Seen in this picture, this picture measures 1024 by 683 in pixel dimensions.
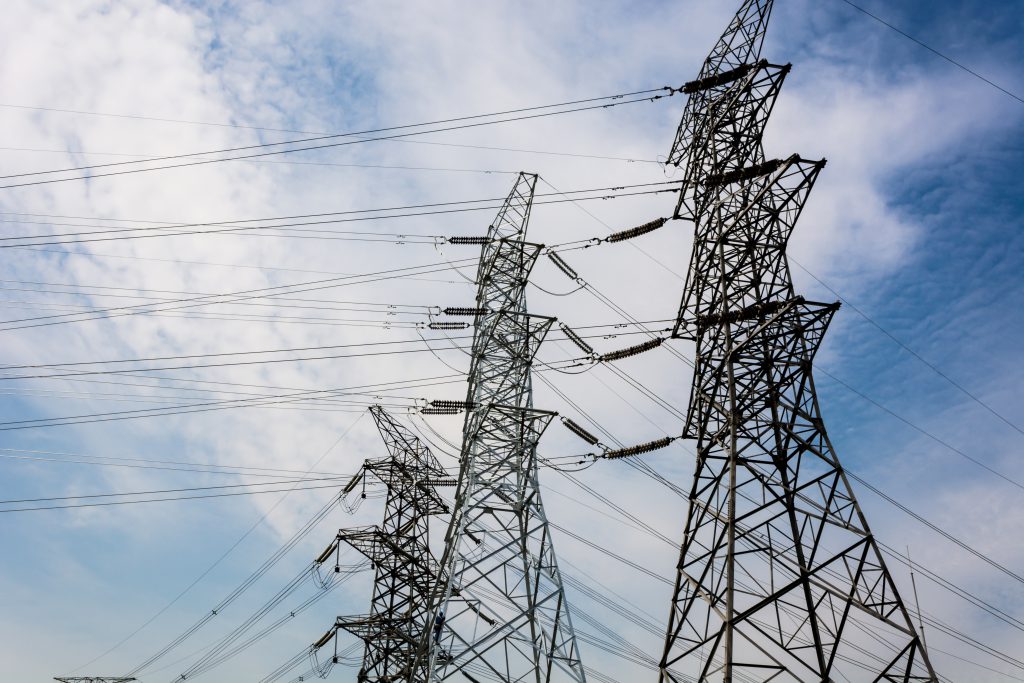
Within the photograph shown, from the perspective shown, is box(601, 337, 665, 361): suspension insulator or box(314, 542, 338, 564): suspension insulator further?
box(314, 542, 338, 564): suspension insulator

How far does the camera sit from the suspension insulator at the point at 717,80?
20516 millimetres

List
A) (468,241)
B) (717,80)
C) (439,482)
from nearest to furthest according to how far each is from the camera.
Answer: (717,80) < (468,241) < (439,482)

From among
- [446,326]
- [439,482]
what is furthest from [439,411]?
[439,482]

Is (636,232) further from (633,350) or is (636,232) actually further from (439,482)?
(439,482)

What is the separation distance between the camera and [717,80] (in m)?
21.2

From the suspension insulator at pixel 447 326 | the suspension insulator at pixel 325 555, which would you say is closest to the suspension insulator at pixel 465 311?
the suspension insulator at pixel 447 326

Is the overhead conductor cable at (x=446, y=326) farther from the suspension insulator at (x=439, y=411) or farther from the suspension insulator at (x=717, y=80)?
the suspension insulator at (x=717, y=80)

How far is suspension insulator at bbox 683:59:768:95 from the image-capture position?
20.5 meters

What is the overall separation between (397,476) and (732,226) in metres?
21.7

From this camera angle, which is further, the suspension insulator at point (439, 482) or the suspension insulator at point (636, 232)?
the suspension insulator at point (439, 482)

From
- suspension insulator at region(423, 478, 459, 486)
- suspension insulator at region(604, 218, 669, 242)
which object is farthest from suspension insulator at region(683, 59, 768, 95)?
suspension insulator at region(423, 478, 459, 486)

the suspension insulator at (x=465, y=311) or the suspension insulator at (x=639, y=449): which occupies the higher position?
the suspension insulator at (x=465, y=311)

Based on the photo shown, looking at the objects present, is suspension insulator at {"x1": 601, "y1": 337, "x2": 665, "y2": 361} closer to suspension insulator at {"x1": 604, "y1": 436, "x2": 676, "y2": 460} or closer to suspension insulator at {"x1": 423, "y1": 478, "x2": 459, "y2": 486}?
suspension insulator at {"x1": 604, "y1": 436, "x2": 676, "y2": 460}

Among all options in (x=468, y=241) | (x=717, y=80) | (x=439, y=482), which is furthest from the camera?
(x=439, y=482)
